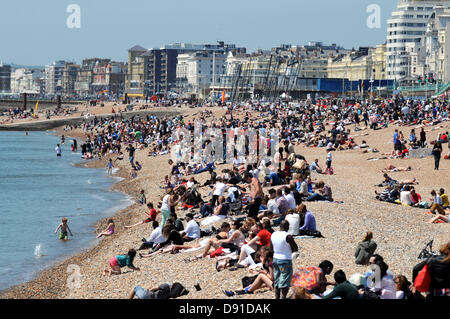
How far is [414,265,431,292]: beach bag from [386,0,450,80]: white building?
111400mm

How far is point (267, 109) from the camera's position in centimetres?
6412

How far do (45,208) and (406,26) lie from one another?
333ft

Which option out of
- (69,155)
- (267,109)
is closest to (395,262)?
(69,155)

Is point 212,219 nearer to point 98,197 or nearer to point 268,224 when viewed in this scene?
point 268,224

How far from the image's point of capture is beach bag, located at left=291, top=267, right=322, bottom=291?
10922mm

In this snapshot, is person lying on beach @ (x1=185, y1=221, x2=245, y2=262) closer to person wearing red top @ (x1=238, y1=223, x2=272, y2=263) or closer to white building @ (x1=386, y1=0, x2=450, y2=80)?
person wearing red top @ (x1=238, y1=223, x2=272, y2=263)

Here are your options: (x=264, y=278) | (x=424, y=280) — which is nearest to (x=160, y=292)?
(x=264, y=278)

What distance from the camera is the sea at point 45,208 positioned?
1898 centimetres

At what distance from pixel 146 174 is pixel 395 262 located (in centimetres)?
2284

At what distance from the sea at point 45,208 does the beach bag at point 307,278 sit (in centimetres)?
763

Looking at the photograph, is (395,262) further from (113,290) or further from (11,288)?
(11,288)

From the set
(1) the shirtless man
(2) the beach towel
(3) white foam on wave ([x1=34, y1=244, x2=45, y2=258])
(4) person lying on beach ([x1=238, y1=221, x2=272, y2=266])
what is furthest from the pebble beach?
(2) the beach towel

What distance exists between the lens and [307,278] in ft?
36.2

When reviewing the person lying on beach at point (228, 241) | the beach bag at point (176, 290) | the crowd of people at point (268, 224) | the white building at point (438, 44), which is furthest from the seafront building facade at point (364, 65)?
the beach bag at point (176, 290)
